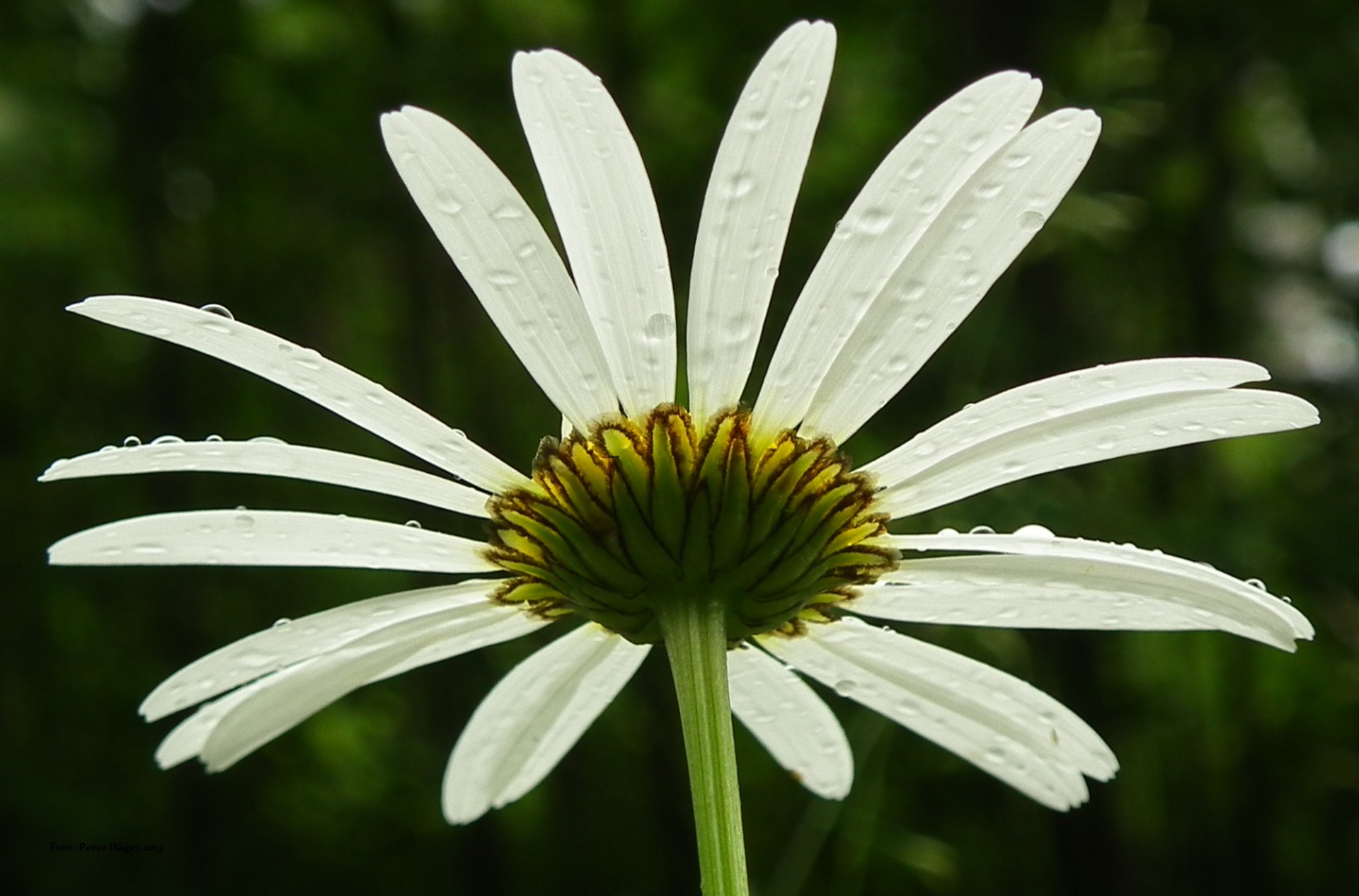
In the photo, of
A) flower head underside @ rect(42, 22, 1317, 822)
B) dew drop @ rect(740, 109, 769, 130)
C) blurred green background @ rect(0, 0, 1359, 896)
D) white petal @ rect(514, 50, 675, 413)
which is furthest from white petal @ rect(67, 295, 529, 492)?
blurred green background @ rect(0, 0, 1359, 896)

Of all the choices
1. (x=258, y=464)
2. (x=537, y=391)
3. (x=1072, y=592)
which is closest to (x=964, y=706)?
(x=1072, y=592)

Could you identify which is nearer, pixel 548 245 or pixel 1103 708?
pixel 548 245

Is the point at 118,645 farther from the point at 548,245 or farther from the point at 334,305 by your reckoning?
the point at 548,245

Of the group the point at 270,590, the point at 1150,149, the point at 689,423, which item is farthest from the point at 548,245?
the point at 270,590

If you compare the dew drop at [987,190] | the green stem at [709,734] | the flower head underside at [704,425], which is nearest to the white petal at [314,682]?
the flower head underside at [704,425]

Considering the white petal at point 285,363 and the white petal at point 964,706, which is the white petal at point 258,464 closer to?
the white petal at point 285,363

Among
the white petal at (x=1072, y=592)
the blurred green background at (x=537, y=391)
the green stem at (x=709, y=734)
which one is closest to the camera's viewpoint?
the green stem at (x=709, y=734)

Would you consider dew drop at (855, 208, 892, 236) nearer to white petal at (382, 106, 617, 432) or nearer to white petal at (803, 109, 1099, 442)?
white petal at (803, 109, 1099, 442)
